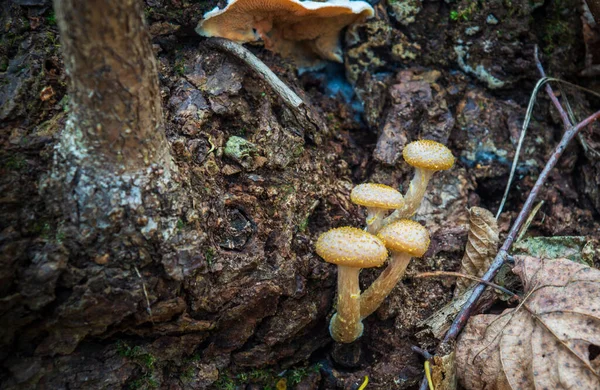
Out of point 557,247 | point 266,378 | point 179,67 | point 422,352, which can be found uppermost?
point 179,67

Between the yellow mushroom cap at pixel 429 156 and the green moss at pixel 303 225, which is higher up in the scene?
the yellow mushroom cap at pixel 429 156

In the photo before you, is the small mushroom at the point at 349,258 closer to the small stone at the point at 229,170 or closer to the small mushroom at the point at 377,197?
the small mushroom at the point at 377,197

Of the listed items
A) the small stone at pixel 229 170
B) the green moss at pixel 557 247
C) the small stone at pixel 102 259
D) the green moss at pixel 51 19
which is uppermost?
the green moss at pixel 51 19

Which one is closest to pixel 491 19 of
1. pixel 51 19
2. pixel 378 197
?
pixel 378 197

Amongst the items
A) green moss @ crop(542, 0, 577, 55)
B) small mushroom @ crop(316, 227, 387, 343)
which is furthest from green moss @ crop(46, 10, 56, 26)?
green moss @ crop(542, 0, 577, 55)

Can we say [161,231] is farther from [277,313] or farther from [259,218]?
[277,313]

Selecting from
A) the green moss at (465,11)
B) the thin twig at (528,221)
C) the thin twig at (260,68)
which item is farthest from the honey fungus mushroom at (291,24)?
the thin twig at (528,221)

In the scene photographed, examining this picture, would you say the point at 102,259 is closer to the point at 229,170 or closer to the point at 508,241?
the point at 229,170
